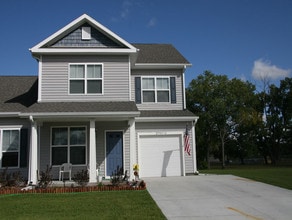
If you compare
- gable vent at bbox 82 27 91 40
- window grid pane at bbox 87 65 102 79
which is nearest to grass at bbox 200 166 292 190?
window grid pane at bbox 87 65 102 79

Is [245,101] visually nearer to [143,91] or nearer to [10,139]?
[143,91]

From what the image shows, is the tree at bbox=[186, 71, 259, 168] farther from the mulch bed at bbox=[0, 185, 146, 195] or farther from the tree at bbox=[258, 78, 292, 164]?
the mulch bed at bbox=[0, 185, 146, 195]

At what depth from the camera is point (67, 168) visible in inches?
519

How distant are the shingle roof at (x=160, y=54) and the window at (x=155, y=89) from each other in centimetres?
103

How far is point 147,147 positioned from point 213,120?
81.8 ft

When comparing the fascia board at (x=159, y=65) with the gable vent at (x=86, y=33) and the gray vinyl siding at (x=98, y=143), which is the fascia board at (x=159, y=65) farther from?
the gray vinyl siding at (x=98, y=143)

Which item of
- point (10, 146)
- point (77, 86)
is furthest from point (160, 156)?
point (10, 146)

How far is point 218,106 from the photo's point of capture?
38.0 metres

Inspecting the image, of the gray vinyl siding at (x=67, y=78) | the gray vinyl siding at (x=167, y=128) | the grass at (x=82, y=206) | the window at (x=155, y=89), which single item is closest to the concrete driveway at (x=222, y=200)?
the grass at (x=82, y=206)

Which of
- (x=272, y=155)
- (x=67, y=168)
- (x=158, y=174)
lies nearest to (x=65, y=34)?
(x=67, y=168)

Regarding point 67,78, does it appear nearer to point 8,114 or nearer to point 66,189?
point 8,114

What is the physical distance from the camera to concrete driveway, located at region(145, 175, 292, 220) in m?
7.16

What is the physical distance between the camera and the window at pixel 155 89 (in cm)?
1638

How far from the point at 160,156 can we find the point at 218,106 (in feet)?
79.2
